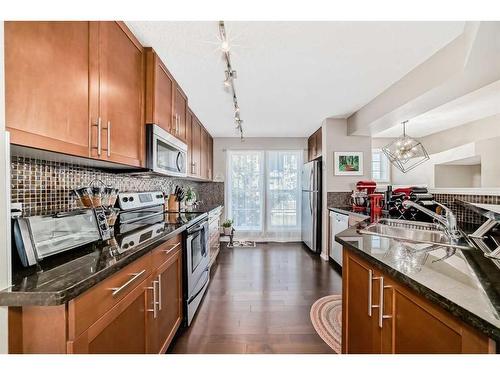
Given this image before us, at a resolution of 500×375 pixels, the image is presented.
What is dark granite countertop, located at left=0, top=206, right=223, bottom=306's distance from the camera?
0.73 m

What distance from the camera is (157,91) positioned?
1.90 metres

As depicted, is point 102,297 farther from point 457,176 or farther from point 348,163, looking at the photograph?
point 457,176

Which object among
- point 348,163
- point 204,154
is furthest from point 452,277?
point 204,154

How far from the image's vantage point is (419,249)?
1213mm

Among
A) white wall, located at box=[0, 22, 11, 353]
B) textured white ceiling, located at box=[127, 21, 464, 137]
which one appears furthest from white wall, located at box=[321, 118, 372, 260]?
white wall, located at box=[0, 22, 11, 353]

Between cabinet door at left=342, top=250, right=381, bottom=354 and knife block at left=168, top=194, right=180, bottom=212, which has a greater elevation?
knife block at left=168, top=194, right=180, bottom=212

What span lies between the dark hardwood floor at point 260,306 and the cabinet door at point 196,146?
57.6 inches

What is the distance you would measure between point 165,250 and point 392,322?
4.32 feet

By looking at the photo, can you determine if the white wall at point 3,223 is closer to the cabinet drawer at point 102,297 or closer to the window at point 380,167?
the cabinet drawer at point 102,297

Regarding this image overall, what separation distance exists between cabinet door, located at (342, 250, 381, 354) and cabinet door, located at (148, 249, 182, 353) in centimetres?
113

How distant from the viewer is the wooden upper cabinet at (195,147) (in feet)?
11.2

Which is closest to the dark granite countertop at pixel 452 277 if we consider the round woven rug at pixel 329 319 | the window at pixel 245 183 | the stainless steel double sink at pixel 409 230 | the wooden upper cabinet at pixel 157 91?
the stainless steel double sink at pixel 409 230

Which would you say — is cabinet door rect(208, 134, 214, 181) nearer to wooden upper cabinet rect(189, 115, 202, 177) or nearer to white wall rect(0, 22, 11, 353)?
wooden upper cabinet rect(189, 115, 202, 177)

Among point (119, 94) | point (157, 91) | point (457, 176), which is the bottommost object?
point (457, 176)
